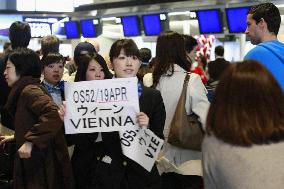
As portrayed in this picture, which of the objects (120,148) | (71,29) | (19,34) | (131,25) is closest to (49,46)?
(19,34)

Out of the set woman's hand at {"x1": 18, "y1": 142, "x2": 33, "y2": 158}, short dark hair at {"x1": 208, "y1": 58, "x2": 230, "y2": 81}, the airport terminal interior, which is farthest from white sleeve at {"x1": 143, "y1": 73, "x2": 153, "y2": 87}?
the airport terminal interior

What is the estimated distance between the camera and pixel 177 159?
3619 mm

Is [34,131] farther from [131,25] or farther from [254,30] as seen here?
[131,25]

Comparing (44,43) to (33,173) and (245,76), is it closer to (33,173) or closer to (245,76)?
(33,173)

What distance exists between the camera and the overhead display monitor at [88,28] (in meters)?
13.7

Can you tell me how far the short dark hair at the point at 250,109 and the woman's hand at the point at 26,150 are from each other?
169 cm

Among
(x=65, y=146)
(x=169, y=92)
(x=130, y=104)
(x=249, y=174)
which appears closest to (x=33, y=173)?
(x=65, y=146)

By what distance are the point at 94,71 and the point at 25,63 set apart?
1.72 feet

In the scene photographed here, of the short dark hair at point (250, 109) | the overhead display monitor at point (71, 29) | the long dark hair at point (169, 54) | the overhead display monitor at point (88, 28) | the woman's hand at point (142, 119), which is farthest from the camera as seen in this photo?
the overhead display monitor at point (71, 29)

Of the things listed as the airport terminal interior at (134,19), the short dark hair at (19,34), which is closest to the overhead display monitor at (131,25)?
the airport terminal interior at (134,19)

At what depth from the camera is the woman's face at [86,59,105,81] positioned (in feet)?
11.3

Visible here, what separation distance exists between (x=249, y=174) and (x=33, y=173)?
1.97 m

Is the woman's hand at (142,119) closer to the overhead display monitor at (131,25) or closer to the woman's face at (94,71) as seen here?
the woman's face at (94,71)

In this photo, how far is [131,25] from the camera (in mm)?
12414
